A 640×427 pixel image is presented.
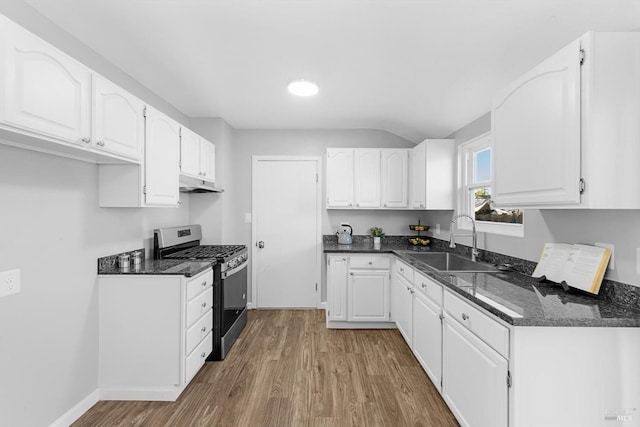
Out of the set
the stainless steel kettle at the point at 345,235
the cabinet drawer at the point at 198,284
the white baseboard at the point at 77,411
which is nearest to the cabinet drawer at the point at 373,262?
the stainless steel kettle at the point at 345,235

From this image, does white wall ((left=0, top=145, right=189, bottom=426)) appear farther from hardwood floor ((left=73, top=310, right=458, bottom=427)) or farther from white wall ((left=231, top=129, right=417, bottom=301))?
white wall ((left=231, top=129, right=417, bottom=301))

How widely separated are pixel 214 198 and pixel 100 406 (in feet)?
7.35

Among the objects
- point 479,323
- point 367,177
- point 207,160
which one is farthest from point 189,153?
point 479,323

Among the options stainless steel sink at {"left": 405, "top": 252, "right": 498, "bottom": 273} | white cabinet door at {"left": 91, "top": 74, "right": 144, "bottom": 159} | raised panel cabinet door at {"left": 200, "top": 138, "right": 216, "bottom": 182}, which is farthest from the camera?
raised panel cabinet door at {"left": 200, "top": 138, "right": 216, "bottom": 182}

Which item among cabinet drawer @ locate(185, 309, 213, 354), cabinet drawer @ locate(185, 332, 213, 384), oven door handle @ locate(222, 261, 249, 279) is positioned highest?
oven door handle @ locate(222, 261, 249, 279)

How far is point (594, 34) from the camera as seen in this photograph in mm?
1259

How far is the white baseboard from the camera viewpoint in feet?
6.02

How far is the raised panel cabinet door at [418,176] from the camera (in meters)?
3.35

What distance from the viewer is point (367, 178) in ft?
12.2

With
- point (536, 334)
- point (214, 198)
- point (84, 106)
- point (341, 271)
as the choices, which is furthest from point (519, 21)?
point (214, 198)

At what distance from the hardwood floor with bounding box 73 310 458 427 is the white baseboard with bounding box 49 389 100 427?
40 mm

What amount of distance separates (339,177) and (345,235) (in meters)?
0.75

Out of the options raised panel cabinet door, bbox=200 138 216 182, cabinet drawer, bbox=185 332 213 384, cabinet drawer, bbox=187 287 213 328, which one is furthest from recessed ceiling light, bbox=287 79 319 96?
cabinet drawer, bbox=185 332 213 384

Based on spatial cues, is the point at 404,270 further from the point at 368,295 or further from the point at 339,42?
the point at 339,42
